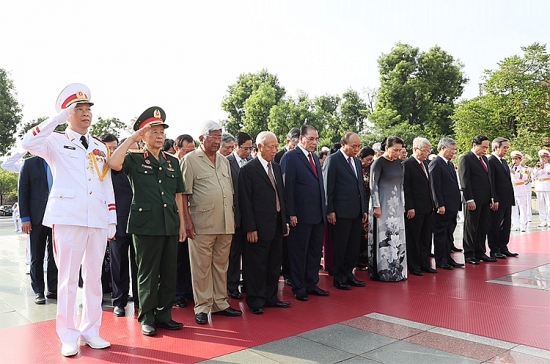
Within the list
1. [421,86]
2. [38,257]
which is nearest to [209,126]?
[38,257]

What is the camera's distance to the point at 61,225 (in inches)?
139

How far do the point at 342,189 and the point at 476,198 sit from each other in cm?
281

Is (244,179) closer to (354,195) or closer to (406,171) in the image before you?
(354,195)

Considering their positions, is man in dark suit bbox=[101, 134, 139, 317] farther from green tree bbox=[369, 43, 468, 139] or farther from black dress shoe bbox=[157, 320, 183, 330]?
green tree bbox=[369, 43, 468, 139]

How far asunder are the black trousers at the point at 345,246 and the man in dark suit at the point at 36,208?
3.42m

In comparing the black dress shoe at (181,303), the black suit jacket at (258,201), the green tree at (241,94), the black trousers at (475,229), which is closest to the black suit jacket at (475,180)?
the black trousers at (475,229)

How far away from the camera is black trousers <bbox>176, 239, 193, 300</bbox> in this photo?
5.32 metres

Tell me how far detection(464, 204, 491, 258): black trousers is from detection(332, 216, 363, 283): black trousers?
2463 mm

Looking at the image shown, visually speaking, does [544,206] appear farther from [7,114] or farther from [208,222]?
[7,114]

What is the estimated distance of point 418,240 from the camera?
6.66 metres

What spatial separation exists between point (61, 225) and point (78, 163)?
490 millimetres

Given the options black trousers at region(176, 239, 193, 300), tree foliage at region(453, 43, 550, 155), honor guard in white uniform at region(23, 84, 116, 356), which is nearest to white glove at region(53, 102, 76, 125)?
honor guard in white uniform at region(23, 84, 116, 356)

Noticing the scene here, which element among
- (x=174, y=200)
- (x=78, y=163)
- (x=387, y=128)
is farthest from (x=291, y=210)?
(x=387, y=128)

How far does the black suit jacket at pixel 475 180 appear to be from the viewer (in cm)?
729
